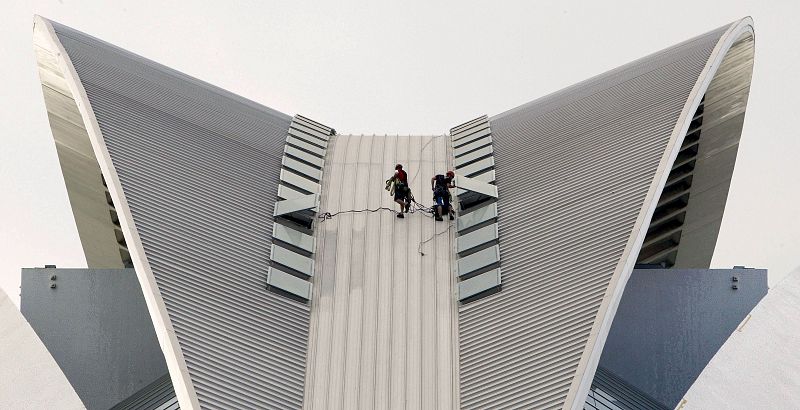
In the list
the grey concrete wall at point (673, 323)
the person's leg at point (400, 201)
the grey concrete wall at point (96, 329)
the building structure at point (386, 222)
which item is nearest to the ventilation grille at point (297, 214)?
the building structure at point (386, 222)

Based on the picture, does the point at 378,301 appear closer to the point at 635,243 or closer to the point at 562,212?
the point at 562,212

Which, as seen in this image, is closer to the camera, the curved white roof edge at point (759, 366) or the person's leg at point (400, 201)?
the curved white roof edge at point (759, 366)

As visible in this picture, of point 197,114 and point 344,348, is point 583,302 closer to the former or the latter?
point 344,348

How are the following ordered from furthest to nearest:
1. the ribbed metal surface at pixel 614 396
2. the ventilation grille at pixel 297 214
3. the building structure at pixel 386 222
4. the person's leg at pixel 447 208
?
the person's leg at pixel 447 208 → the ventilation grille at pixel 297 214 → the ribbed metal surface at pixel 614 396 → the building structure at pixel 386 222

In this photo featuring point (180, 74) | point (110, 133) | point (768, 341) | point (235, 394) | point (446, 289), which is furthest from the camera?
point (180, 74)

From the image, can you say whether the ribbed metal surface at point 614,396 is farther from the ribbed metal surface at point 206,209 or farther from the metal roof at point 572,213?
the ribbed metal surface at point 206,209

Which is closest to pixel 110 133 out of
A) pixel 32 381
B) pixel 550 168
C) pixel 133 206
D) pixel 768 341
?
pixel 133 206

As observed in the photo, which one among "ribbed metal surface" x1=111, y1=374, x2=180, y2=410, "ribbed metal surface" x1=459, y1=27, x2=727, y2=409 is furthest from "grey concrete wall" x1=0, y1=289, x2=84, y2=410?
"ribbed metal surface" x1=459, y1=27, x2=727, y2=409

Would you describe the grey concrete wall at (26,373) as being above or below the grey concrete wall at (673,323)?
below
